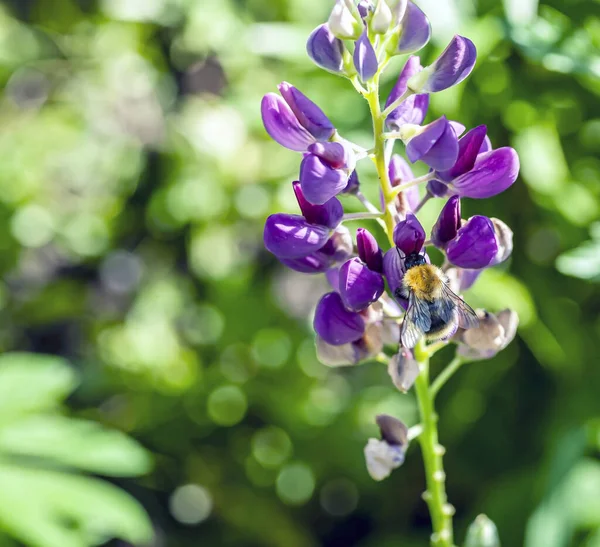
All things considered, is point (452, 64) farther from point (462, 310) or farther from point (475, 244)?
point (462, 310)

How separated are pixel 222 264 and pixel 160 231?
1.50ft

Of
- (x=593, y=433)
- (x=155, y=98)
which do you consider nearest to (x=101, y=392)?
(x=155, y=98)

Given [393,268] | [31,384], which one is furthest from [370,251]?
[31,384]

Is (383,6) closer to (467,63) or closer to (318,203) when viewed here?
(467,63)

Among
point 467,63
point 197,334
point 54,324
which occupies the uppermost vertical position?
point 467,63

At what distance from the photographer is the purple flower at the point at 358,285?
1.27 metres

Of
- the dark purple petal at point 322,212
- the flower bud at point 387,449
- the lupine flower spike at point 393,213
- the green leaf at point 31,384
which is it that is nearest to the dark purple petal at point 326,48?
the lupine flower spike at point 393,213

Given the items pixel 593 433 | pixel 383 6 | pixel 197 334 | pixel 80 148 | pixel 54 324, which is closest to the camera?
pixel 383 6

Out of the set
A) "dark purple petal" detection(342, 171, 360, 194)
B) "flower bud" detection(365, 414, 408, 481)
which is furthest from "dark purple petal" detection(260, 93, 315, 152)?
"flower bud" detection(365, 414, 408, 481)

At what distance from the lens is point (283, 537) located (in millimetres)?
2996

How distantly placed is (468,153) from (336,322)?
1.18 ft

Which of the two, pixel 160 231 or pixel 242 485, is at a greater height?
pixel 160 231

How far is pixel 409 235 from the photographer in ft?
4.14

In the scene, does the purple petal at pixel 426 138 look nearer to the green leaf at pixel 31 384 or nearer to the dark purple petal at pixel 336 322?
the dark purple petal at pixel 336 322
